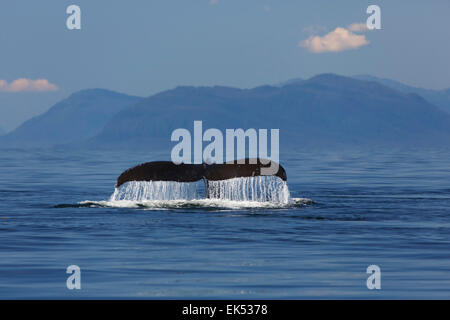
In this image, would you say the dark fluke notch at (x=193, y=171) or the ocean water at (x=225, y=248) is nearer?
→ the ocean water at (x=225, y=248)

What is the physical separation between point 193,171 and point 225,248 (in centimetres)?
444

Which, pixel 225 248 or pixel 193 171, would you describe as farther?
pixel 193 171

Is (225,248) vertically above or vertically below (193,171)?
below

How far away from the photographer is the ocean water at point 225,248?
1062 cm

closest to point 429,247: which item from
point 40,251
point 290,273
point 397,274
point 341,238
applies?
point 341,238

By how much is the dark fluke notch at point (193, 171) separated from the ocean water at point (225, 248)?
0.81 m

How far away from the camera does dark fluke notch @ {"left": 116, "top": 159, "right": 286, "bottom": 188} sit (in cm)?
1745

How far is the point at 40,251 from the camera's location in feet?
44.7

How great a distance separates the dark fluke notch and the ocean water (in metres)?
0.81

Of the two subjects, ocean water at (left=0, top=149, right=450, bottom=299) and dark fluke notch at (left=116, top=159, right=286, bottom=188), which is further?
dark fluke notch at (left=116, top=159, right=286, bottom=188)

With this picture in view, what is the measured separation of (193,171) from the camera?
59.4ft

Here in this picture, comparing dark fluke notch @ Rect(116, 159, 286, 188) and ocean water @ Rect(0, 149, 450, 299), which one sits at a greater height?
dark fluke notch @ Rect(116, 159, 286, 188)
